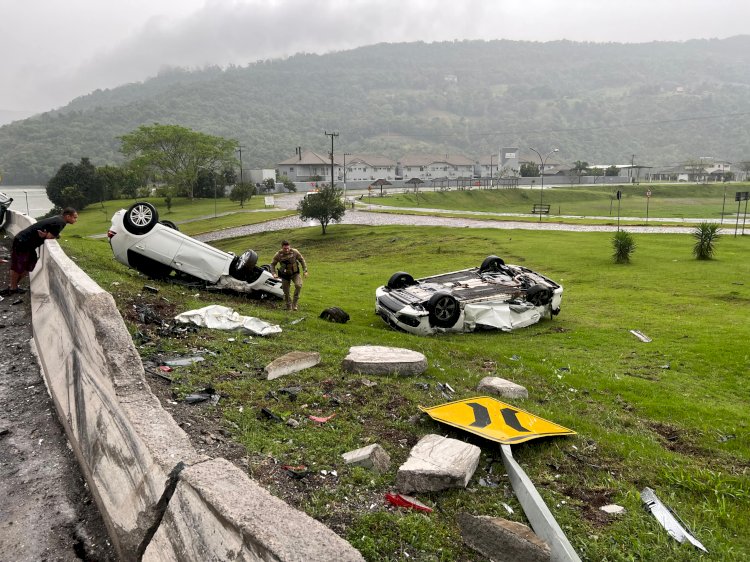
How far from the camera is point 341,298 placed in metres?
18.3

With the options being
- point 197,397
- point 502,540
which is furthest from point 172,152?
point 502,540

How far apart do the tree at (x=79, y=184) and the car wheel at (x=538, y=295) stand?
78.2 m

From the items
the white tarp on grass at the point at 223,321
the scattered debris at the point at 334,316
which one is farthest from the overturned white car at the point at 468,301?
the white tarp on grass at the point at 223,321

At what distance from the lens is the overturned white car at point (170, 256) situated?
43.4ft

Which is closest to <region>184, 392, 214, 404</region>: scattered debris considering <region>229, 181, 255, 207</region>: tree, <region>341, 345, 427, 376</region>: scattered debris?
<region>341, 345, 427, 376</region>: scattered debris

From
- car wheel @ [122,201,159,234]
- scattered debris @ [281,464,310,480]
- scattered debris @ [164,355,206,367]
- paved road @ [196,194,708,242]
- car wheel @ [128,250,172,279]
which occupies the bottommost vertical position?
paved road @ [196,194,708,242]

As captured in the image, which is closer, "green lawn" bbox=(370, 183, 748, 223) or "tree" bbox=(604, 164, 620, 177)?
"green lawn" bbox=(370, 183, 748, 223)

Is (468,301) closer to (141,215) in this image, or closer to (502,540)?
Answer: (141,215)

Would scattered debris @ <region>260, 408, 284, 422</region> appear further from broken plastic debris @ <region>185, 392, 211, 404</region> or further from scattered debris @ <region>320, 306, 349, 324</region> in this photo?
scattered debris @ <region>320, 306, 349, 324</region>

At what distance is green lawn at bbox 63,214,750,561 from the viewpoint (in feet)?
13.4

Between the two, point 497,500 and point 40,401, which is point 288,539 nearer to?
point 497,500

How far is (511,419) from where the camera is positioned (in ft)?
18.7

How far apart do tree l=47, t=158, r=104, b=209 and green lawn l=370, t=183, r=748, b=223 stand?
1605 inches

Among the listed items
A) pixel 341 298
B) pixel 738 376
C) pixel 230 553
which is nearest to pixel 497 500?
pixel 230 553
